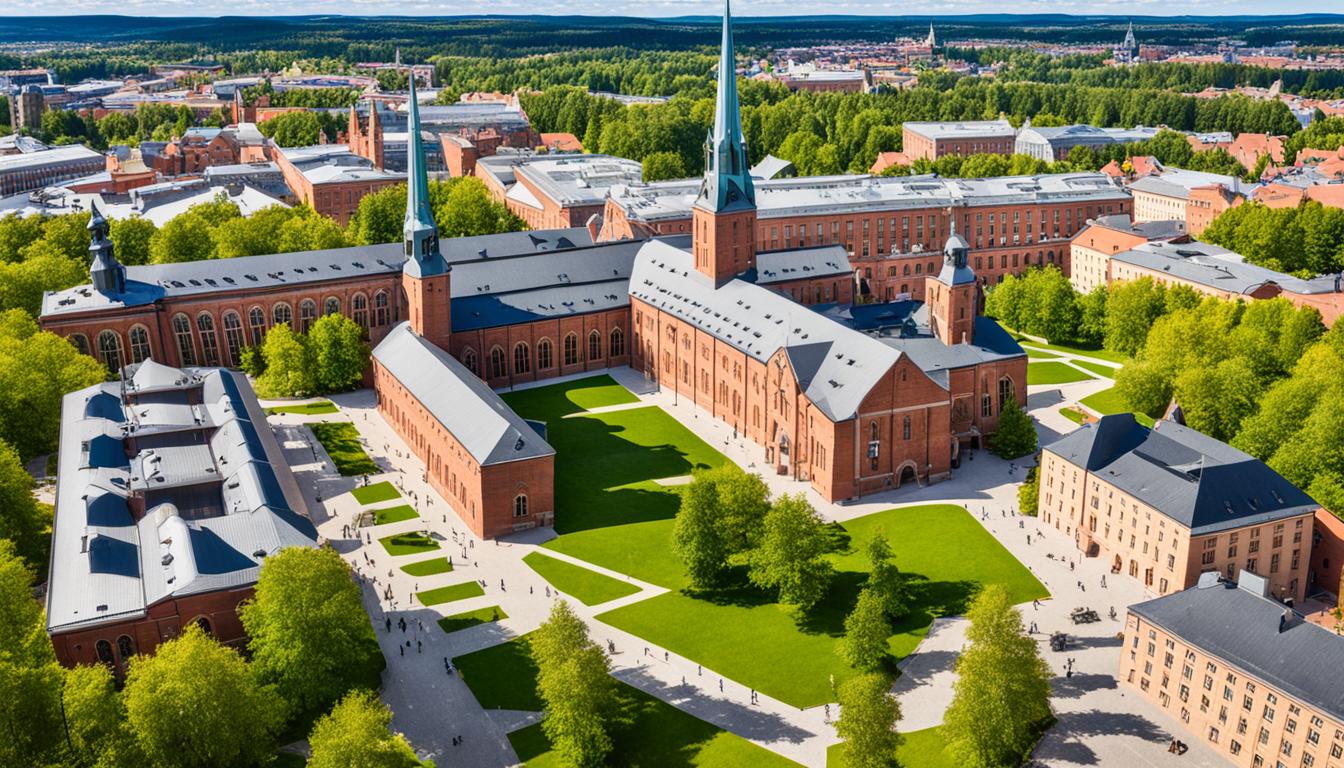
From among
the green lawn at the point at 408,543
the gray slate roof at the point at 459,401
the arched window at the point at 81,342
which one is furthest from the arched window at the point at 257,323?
the green lawn at the point at 408,543

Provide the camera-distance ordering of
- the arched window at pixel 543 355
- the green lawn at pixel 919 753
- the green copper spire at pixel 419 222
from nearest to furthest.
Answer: the green lawn at pixel 919 753
the green copper spire at pixel 419 222
the arched window at pixel 543 355

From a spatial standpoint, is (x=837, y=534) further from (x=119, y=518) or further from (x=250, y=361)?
(x=250, y=361)

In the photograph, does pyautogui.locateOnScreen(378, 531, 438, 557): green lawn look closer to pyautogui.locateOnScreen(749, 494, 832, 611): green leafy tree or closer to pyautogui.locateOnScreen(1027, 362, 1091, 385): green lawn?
pyautogui.locateOnScreen(749, 494, 832, 611): green leafy tree

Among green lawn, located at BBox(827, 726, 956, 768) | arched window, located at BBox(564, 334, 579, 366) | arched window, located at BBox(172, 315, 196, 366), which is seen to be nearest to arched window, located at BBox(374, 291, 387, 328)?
arched window, located at BBox(172, 315, 196, 366)

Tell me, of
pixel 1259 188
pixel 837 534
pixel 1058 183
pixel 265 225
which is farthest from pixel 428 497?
pixel 1259 188

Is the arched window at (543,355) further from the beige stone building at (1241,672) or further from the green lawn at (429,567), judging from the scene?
the beige stone building at (1241,672)

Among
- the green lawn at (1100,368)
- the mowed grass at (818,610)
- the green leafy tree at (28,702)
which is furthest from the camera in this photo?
the green lawn at (1100,368)
